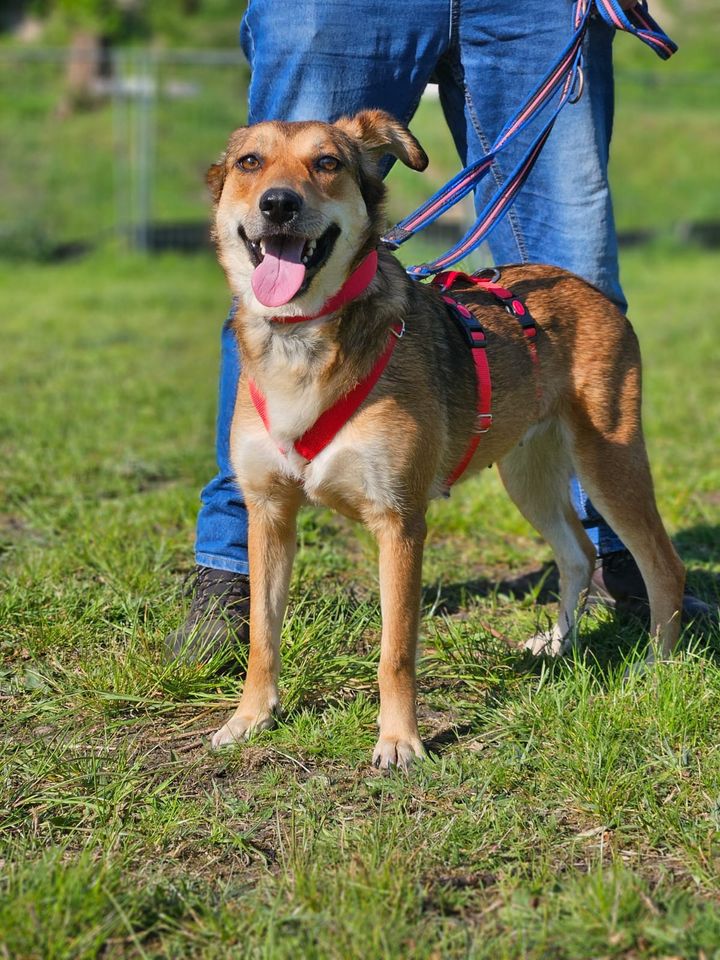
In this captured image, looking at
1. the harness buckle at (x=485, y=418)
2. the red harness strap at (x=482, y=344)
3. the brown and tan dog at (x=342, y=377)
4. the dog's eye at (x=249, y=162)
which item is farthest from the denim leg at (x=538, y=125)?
the dog's eye at (x=249, y=162)

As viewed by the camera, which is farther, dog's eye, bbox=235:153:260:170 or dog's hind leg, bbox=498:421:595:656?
dog's hind leg, bbox=498:421:595:656

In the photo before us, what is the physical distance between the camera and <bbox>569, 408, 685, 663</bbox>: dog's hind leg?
3.52 metres

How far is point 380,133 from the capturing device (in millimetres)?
3156

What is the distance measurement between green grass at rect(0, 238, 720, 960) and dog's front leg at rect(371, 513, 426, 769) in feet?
0.41

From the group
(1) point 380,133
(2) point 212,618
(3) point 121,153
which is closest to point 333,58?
(1) point 380,133

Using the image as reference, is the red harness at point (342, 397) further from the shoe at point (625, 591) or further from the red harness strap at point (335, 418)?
the shoe at point (625, 591)

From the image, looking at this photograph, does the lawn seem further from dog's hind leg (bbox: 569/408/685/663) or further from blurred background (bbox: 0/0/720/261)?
blurred background (bbox: 0/0/720/261)

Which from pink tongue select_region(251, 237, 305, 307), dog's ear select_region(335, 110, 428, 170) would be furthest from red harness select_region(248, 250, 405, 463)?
dog's ear select_region(335, 110, 428, 170)

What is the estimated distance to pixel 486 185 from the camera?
12.5 ft

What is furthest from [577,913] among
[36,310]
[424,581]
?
[36,310]

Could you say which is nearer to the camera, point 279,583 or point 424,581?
point 279,583

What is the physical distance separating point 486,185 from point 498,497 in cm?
162

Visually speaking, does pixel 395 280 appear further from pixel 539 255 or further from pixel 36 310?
pixel 36 310

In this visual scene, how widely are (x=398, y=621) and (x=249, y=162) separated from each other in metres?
1.31
